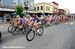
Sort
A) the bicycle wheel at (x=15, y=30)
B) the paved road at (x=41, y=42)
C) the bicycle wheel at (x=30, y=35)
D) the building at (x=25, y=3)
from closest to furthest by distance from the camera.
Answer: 1. the paved road at (x=41, y=42)
2. the bicycle wheel at (x=30, y=35)
3. the bicycle wheel at (x=15, y=30)
4. the building at (x=25, y=3)

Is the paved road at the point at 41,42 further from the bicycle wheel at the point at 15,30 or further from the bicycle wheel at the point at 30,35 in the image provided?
the bicycle wheel at the point at 15,30

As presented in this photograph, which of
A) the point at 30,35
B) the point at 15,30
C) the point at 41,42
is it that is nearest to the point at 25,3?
the point at 15,30

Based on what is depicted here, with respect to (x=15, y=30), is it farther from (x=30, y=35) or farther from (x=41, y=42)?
(x=41, y=42)

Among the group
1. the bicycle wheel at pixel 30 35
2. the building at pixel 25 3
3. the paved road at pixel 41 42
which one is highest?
the building at pixel 25 3

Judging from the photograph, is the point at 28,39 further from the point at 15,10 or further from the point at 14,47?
the point at 15,10

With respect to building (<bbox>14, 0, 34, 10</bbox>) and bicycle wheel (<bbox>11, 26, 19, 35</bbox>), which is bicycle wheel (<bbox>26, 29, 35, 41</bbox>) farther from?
building (<bbox>14, 0, 34, 10</bbox>)

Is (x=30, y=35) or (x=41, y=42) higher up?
(x=30, y=35)

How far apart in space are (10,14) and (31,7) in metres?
13.2

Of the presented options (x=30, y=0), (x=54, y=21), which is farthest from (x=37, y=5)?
(x=54, y=21)

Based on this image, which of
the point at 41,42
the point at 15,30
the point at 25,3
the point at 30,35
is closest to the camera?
the point at 41,42

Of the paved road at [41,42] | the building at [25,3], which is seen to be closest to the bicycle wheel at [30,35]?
the paved road at [41,42]

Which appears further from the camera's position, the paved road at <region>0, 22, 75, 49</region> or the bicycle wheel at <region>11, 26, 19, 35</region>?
the bicycle wheel at <region>11, 26, 19, 35</region>

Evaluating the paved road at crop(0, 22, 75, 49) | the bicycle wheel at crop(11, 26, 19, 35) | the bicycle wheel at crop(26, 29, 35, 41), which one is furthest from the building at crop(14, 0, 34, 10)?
the bicycle wheel at crop(26, 29, 35, 41)

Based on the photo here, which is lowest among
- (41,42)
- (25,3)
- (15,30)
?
(41,42)
